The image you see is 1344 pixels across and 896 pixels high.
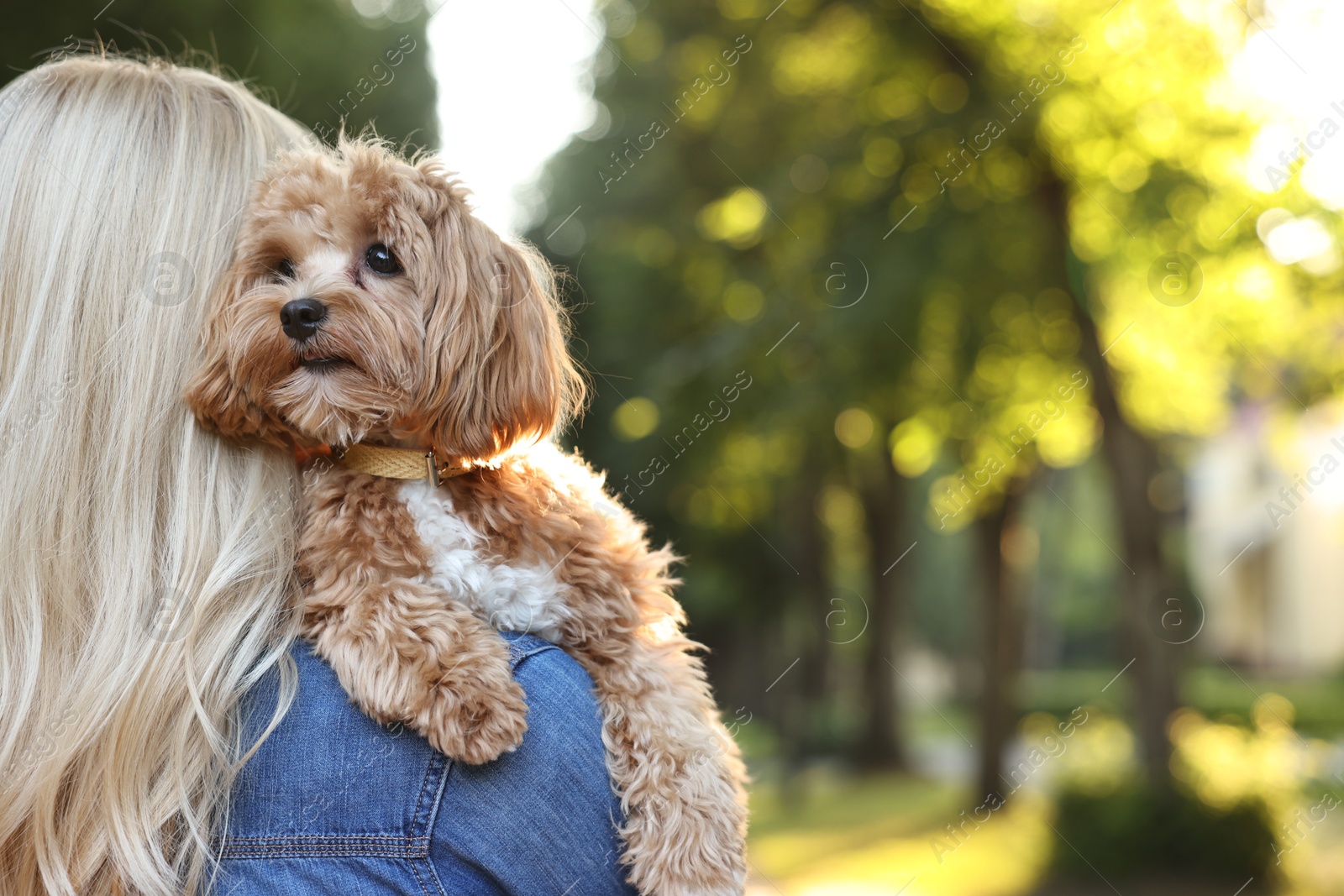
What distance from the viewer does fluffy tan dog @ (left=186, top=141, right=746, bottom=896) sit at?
1823 millimetres

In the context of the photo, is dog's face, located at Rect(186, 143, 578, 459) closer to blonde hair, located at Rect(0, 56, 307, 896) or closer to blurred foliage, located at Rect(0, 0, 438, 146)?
blonde hair, located at Rect(0, 56, 307, 896)

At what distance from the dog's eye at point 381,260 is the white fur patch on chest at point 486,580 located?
44 centimetres

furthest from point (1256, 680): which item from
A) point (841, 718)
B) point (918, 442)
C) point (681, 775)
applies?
point (681, 775)

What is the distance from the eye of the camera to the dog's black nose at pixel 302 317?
6.15 feet

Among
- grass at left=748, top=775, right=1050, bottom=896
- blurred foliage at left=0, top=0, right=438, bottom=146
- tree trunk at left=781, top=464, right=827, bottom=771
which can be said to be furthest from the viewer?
tree trunk at left=781, top=464, right=827, bottom=771

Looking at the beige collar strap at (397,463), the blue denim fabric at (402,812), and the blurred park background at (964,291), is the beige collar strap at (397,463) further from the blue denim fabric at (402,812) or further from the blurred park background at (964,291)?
the blurred park background at (964,291)

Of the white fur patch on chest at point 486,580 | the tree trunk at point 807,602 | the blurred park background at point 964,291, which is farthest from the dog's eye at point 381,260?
the tree trunk at point 807,602

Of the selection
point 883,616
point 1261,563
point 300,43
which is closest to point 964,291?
point 300,43

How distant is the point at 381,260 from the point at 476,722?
0.93 metres

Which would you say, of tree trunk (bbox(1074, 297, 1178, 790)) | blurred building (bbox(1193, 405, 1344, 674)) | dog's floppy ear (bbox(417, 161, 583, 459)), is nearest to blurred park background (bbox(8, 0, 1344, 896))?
tree trunk (bbox(1074, 297, 1178, 790))

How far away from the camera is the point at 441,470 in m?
2.07

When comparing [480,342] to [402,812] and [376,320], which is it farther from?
[402,812]

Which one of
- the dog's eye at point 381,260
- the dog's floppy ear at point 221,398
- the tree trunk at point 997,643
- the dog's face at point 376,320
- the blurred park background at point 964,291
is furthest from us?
the tree trunk at point 997,643

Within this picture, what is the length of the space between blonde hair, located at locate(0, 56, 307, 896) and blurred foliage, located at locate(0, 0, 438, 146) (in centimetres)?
413
